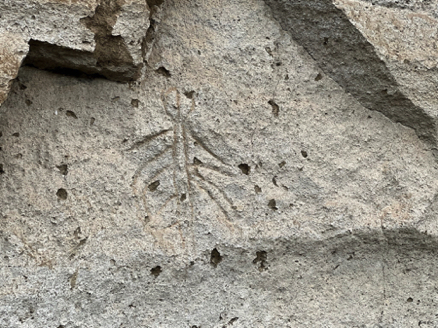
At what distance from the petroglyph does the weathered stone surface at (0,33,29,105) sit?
1.18ft

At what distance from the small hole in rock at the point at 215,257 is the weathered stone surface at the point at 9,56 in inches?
25.2

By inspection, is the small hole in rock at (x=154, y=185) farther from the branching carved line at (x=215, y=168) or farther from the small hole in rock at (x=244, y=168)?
the small hole in rock at (x=244, y=168)

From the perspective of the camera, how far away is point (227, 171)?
1612 millimetres

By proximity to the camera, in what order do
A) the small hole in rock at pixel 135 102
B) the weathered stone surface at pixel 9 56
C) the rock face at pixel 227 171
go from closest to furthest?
the weathered stone surface at pixel 9 56, the rock face at pixel 227 171, the small hole in rock at pixel 135 102

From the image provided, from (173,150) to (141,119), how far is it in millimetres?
117

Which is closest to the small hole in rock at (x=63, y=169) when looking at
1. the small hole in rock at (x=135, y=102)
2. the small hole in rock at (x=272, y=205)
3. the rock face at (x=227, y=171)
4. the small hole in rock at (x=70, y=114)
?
the rock face at (x=227, y=171)

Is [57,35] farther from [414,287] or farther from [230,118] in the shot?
[414,287]

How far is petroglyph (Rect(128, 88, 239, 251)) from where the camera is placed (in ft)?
5.11

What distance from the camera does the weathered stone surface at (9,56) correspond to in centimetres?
135

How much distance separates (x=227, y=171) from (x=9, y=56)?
617 mm

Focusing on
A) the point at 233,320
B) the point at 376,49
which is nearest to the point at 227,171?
the point at 233,320

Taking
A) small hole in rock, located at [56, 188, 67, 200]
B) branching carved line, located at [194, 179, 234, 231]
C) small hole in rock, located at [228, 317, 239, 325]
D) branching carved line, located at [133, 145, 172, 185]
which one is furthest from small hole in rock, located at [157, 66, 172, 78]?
small hole in rock, located at [228, 317, 239, 325]

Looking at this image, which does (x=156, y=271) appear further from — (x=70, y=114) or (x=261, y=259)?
(x=70, y=114)

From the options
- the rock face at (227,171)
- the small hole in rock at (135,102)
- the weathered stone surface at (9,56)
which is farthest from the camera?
the small hole in rock at (135,102)
